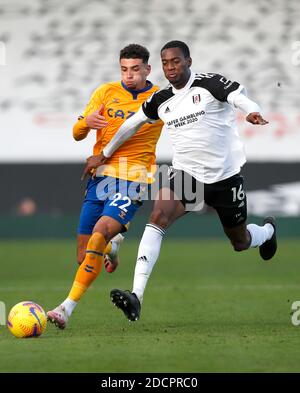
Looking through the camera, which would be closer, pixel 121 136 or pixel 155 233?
pixel 155 233

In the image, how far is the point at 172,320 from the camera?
909cm

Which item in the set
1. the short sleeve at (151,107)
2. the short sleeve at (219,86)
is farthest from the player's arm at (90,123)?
the short sleeve at (219,86)

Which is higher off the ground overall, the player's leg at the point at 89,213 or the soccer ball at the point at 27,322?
the player's leg at the point at 89,213

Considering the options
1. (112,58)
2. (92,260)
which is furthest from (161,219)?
(112,58)

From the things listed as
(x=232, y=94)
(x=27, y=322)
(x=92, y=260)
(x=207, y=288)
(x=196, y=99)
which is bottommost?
(x=27, y=322)

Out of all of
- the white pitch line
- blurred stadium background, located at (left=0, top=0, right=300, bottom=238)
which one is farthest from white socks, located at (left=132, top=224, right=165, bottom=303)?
blurred stadium background, located at (left=0, top=0, right=300, bottom=238)

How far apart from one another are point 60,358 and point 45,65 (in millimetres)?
23274

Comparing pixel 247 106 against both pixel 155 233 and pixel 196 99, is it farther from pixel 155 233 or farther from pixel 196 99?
pixel 155 233

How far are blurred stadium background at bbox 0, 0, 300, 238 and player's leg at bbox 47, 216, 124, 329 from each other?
56.6 feet

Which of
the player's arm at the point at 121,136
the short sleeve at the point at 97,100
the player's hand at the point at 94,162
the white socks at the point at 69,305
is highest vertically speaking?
the short sleeve at the point at 97,100

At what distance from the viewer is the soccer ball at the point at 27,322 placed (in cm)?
757

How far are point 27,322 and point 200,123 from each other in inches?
96.8

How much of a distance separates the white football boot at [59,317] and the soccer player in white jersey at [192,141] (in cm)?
64

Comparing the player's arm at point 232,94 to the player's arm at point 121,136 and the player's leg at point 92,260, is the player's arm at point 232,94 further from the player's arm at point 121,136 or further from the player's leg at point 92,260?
the player's leg at point 92,260
